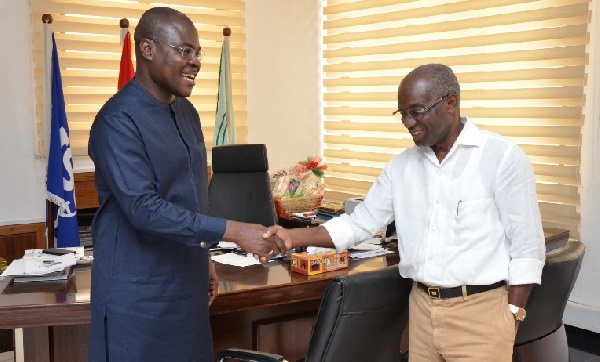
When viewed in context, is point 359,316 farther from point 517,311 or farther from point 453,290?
point 517,311

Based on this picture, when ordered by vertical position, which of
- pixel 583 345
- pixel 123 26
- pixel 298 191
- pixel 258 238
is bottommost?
pixel 583 345

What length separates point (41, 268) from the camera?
2666 mm

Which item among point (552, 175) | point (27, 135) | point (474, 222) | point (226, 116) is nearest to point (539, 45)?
point (552, 175)

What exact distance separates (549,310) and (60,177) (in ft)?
10.9

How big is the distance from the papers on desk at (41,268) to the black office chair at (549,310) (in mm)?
1727

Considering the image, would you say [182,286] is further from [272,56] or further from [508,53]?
[272,56]

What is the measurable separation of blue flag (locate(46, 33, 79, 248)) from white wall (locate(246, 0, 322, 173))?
5.95 ft

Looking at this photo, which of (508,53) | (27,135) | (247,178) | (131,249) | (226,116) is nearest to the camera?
(131,249)

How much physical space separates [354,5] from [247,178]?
2.34 metres

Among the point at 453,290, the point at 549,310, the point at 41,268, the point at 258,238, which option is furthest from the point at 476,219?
the point at 41,268

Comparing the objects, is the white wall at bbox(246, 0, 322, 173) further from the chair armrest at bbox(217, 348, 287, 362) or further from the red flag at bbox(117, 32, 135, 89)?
the chair armrest at bbox(217, 348, 287, 362)

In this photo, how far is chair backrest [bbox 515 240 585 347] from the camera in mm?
2242

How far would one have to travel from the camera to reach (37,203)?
496 cm

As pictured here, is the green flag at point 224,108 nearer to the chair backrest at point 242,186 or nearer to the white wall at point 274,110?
the white wall at point 274,110
